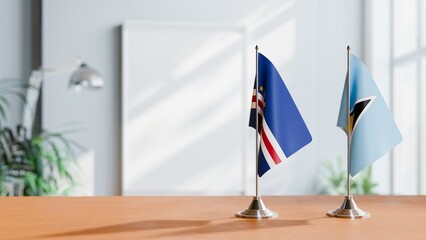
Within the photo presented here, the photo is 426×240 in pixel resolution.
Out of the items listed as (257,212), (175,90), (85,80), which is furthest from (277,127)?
(175,90)

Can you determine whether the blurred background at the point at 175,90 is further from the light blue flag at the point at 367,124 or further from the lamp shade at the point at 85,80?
the light blue flag at the point at 367,124

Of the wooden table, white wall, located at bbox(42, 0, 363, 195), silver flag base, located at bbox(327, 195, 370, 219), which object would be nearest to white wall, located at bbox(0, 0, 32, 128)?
white wall, located at bbox(42, 0, 363, 195)

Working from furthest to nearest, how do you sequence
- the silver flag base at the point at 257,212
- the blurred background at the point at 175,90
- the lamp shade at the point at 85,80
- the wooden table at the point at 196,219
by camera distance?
1. the blurred background at the point at 175,90
2. the lamp shade at the point at 85,80
3. the silver flag base at the point at 257,212
4. the wooden table at the point at 196,219

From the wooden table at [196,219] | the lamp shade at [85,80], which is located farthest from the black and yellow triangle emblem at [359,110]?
the lamp shade at [85,80]

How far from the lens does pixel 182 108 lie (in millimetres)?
5980

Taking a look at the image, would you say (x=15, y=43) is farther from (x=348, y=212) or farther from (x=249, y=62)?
(x=348, y=212)

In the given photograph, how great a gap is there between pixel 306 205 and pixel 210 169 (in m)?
4.22

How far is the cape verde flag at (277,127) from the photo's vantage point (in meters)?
1.65

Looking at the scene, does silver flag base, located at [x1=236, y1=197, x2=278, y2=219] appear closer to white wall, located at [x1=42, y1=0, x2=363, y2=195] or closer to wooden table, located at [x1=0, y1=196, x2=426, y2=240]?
wooden table, located at [x1=0, y1=196, x2=426, y2=240]

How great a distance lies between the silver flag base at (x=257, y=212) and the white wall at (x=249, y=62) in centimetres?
445

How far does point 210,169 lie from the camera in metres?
6.00

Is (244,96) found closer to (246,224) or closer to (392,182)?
(392,182)

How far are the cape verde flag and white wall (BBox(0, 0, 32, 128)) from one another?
13.8 feet

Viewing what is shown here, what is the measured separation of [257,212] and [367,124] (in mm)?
356
